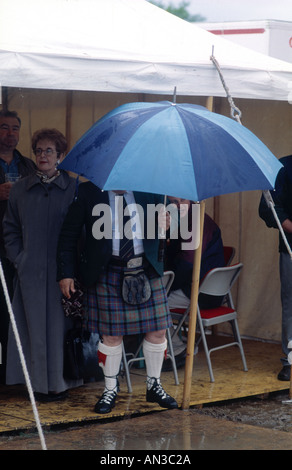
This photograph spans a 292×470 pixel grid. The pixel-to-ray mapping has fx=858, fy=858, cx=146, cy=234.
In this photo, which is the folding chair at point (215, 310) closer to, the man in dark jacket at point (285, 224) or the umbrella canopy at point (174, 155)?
the man in dark jacket at point (285, 224)

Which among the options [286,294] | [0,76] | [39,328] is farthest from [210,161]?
[286,294]

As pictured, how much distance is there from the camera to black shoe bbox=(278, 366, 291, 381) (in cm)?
662

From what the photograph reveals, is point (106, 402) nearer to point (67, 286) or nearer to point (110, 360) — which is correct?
point (110, 360)

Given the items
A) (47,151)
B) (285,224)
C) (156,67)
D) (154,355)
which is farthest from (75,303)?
(285,224)

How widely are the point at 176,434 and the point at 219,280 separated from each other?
182 cm

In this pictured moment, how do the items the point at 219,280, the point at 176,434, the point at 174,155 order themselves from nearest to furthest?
the point at 174,155 < the point at 176,434 < the point at 219,280

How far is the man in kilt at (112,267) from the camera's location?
536 centimetres

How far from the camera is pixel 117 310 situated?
5.45 metres

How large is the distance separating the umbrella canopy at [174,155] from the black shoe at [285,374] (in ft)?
7.02

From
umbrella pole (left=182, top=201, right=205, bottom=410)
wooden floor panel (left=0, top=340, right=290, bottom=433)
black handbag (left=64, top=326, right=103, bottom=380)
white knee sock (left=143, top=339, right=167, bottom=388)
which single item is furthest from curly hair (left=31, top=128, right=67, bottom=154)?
wooden floor panel (left=0, top=340, right=290, bottom=433)

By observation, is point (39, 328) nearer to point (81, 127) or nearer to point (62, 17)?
point (62, 17)

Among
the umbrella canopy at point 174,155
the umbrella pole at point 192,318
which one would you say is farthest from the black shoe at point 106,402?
the umbrella canopy at point 174,155

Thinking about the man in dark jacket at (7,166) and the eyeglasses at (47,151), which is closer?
the eyeglasses at (47,151)

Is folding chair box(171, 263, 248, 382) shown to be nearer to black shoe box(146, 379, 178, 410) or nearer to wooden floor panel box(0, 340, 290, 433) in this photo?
wooden floor panel box(0, 340, 290, 433)
